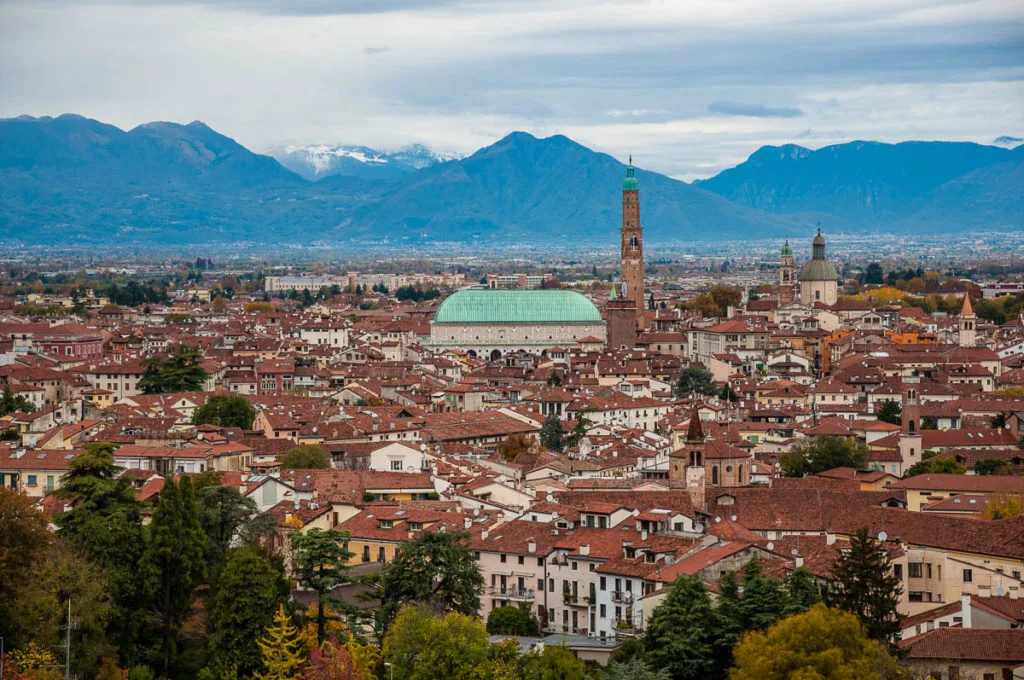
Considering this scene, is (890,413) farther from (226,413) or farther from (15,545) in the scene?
(15,545)

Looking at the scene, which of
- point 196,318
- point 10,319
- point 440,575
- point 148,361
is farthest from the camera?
point 196,318

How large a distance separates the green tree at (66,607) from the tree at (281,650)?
2.85 metres

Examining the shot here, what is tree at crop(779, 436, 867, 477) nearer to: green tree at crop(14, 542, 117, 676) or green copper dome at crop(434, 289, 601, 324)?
green tree at crop(14, 542, 117, 676)

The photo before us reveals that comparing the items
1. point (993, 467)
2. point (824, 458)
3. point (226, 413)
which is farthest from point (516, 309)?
point (993, 467)

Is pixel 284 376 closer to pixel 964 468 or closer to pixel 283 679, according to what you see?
pixel 964 468

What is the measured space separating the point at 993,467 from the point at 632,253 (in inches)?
2741

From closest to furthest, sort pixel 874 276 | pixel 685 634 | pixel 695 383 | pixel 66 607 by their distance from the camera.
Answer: pixel 685 634 < pixel 66 607 < pixel 695 383 < pixel 874 276

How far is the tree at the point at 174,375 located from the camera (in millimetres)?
78938

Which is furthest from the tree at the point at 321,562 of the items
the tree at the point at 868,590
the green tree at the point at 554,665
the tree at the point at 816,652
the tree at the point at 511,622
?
the tree at the point at 868,590

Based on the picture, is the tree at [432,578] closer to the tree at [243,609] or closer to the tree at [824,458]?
the tree at [243,609]

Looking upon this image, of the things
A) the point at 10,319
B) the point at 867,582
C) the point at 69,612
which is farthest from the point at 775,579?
the point at 10,319

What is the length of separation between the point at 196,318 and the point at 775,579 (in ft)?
371

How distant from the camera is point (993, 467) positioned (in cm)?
5200

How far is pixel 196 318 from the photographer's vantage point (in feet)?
467
